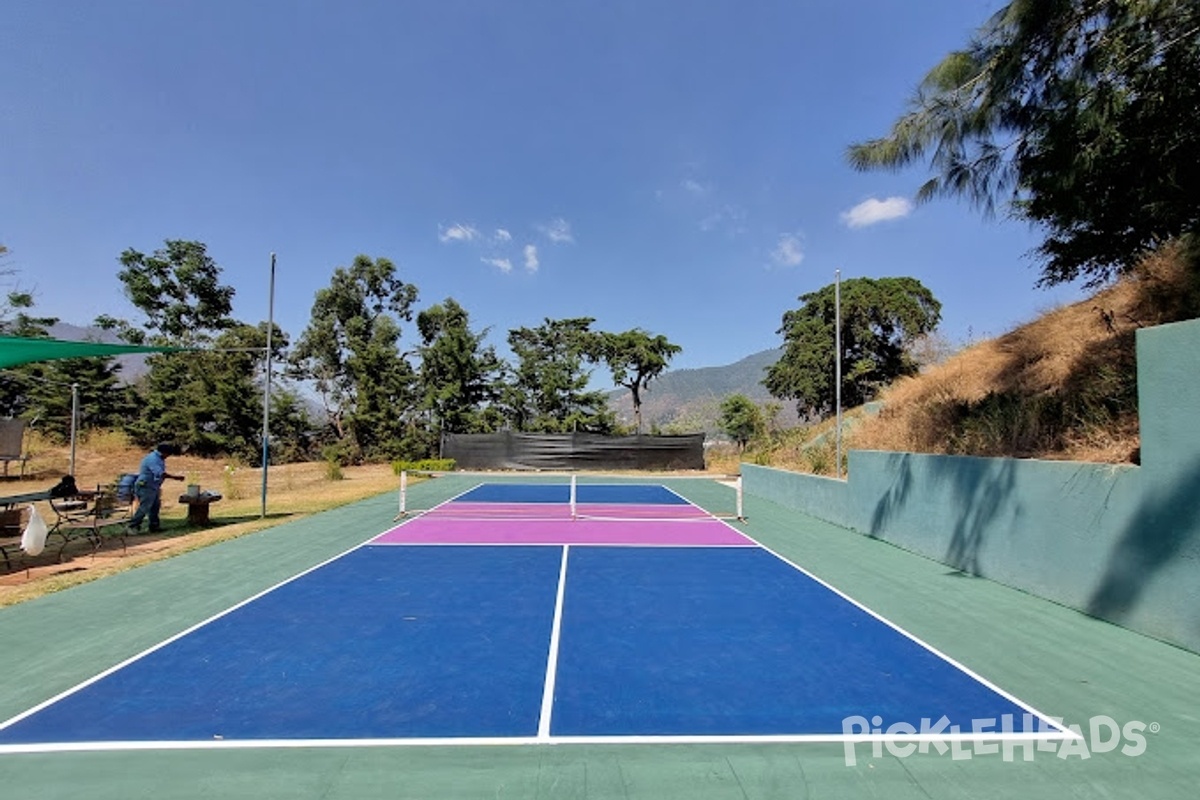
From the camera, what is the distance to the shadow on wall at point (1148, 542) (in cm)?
446

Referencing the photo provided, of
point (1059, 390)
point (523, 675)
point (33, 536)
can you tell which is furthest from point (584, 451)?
point (523, 675)

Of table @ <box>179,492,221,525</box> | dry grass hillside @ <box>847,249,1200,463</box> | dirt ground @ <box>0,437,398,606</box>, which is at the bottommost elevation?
dirt ground @ <box>0,437,398,606</box>

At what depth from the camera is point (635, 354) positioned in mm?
33031

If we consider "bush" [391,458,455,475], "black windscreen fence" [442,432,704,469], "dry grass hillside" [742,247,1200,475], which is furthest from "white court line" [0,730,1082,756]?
"black windscreen fence" [442,432,704,469]

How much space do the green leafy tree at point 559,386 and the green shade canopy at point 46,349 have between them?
2266 centimetres

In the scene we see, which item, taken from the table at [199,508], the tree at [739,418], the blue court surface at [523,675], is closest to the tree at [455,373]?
the tree at [739,418]

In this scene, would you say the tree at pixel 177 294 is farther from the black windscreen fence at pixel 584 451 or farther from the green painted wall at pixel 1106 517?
the green painted wall at pixel 1106 517

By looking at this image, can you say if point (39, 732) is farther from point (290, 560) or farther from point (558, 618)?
point (290, 560)

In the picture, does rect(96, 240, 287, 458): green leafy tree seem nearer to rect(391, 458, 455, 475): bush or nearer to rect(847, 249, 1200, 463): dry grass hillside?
rect(391, 458, 455, 475): bush

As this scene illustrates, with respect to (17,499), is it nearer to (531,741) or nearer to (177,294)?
(531,741)

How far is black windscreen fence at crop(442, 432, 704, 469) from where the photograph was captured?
25.9m

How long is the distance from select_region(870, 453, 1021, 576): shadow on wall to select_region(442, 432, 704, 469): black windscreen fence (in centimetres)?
1791

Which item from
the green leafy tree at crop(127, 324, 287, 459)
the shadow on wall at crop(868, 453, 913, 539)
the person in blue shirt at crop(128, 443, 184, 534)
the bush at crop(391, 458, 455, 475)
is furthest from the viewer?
the green leafy tree at crop(127, 324, 287, 459)

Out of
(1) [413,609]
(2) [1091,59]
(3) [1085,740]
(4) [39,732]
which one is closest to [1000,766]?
(3) [1085,740]
